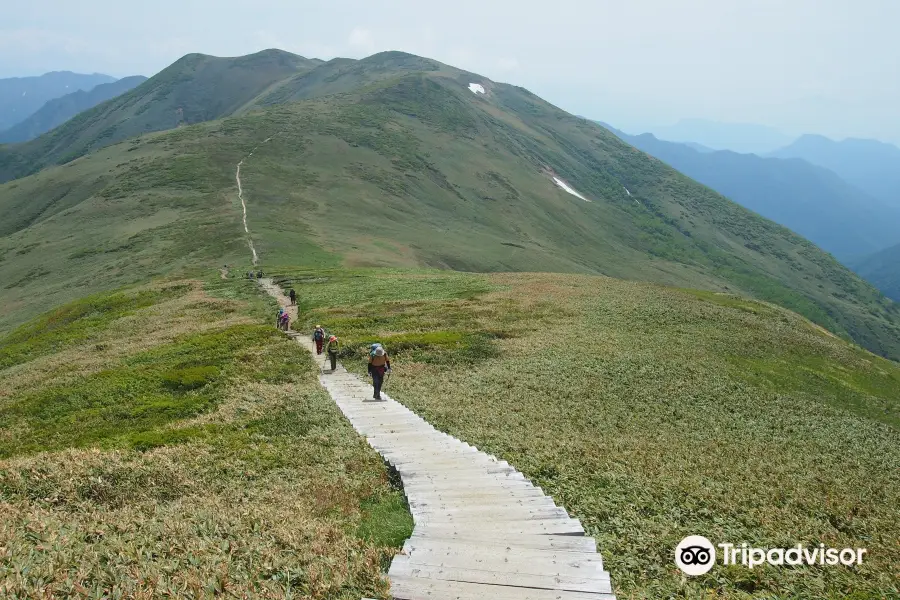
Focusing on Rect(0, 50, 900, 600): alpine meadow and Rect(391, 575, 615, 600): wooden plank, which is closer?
Rect(391, 575, 615, 600): wooden plank

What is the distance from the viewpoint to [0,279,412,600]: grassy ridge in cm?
1041

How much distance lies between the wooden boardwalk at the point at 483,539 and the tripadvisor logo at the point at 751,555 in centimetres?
296

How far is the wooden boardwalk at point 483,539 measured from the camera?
1007cm

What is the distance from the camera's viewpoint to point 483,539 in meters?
11.7

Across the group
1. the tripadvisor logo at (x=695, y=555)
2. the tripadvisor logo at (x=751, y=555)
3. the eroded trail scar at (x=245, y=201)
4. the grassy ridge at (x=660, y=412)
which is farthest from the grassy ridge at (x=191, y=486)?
the eroded trail scar at (x=245, y=201)

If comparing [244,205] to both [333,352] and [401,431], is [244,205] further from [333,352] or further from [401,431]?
[401,431]

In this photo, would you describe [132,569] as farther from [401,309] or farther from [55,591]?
[401,309]

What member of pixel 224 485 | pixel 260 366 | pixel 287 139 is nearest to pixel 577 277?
pixel 260 366

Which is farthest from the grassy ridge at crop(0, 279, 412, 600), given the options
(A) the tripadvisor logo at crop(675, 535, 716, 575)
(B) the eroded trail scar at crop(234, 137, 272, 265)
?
(B) the eroded trail scar at crop(234, 137, 272, 265)

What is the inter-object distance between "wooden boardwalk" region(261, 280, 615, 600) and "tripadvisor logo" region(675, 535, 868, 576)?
2.96 m

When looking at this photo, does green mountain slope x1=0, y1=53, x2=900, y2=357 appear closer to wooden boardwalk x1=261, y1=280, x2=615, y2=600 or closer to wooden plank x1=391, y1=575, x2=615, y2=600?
wooden boardwalk x1=261, y1=280, x2=615, y2=600

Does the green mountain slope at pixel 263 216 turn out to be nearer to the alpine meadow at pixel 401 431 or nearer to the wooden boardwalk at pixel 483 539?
the alpine meadow at pixel 401 431

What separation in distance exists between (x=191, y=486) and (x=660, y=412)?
22.5 meters

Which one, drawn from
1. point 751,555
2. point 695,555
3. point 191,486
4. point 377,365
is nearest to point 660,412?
point 377,365
